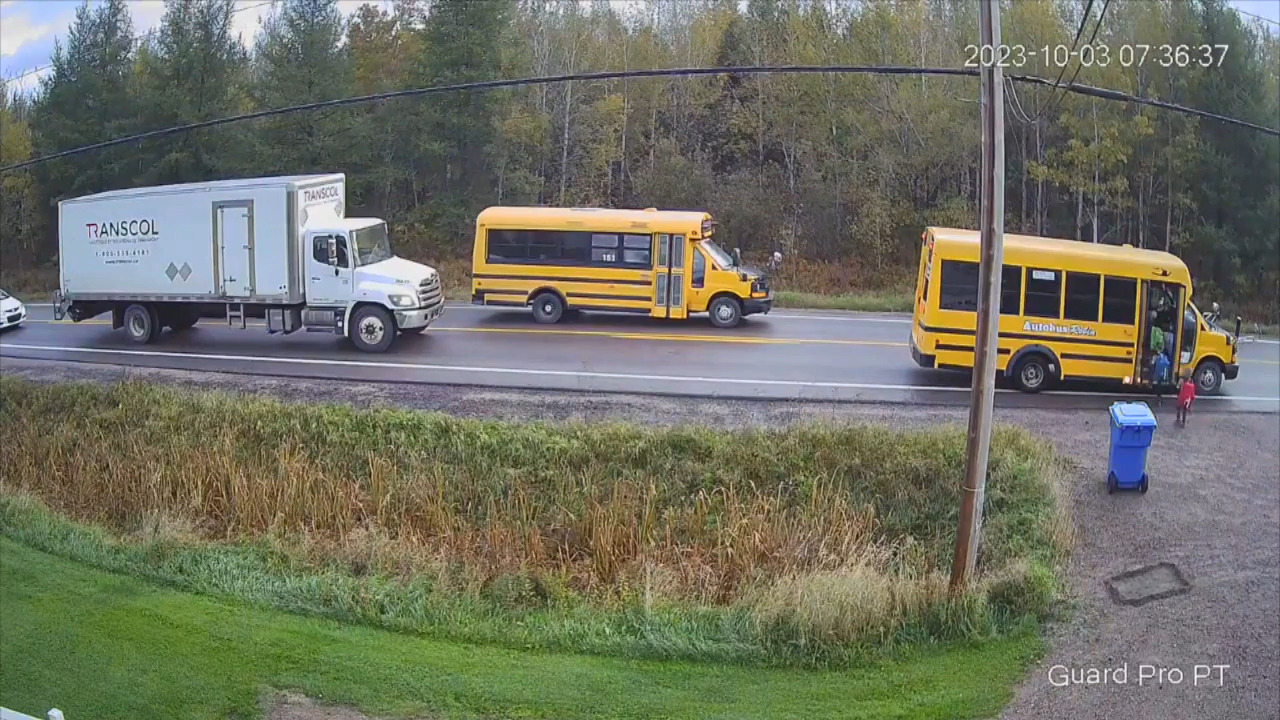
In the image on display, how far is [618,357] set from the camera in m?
18.0

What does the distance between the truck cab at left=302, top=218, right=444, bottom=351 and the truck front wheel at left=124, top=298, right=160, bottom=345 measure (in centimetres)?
243

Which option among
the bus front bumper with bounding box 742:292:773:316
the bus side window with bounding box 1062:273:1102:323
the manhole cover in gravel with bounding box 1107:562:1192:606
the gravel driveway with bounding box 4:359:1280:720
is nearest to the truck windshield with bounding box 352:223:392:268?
the gravel driveway with bounding box 4:359:1280:720

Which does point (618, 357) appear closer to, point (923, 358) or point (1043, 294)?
point (923, 358)

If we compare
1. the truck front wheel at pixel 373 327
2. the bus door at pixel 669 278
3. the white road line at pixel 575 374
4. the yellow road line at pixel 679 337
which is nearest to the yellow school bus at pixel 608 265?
the bus door at pixel 669 278

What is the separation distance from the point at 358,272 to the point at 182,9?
4.29 m

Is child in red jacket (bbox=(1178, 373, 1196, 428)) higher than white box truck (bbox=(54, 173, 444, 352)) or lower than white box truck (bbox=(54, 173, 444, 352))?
lower

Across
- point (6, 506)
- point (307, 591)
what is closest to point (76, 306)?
point (6, 506)

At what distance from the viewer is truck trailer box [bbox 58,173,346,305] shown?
17875 millimetres

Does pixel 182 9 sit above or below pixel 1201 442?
above

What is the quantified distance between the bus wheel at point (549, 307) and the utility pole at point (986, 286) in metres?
9.59

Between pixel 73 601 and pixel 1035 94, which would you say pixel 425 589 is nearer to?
pixel 73 601

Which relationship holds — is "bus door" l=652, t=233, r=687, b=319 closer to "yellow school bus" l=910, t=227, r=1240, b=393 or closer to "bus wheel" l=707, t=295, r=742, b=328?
"bus wheel" l=707, t=295, r=742, b=328

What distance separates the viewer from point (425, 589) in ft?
36.7

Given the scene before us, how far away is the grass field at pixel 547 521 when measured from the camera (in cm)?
1017
